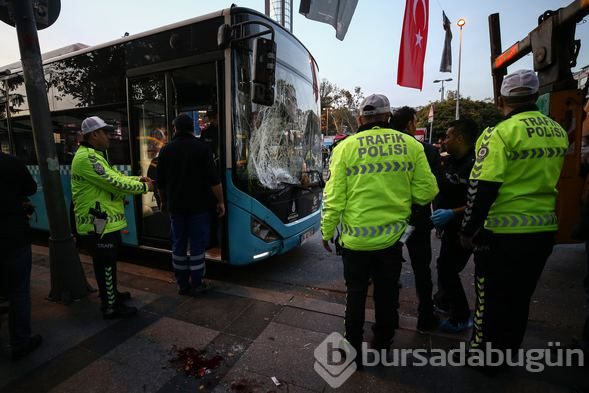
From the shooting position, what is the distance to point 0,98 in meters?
6.00

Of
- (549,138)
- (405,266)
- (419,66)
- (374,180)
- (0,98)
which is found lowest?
(405,266)

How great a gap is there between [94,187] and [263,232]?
6.20 ft

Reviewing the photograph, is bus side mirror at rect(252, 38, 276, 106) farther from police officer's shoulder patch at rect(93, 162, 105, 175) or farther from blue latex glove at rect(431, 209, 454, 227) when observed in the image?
blue latex glove at rect(431, 209, 454, 227)

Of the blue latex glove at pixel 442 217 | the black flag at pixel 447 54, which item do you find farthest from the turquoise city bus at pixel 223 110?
the black flag at pixel 447 54

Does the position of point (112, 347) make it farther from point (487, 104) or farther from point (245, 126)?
point (487, 104)

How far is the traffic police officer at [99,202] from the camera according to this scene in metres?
3.13

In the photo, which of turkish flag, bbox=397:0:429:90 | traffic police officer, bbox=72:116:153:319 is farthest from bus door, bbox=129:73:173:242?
turkish flag, bbox=397:0:429:90

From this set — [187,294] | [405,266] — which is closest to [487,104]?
[405,266]

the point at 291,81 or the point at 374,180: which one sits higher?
the point at 291,81

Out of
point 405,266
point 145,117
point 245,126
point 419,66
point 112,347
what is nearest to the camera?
point 112,347

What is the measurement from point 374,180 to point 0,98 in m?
7.22

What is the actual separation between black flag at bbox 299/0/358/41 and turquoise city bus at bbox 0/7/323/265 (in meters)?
1.87

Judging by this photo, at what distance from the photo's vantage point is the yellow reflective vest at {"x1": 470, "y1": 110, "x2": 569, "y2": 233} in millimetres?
2092

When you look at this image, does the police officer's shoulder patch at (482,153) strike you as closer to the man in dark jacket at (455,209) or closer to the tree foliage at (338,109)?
the man in dark jacket at (455,209)
